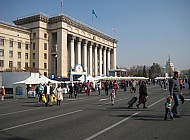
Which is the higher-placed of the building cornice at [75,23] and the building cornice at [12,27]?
the building cornice at [75,23]

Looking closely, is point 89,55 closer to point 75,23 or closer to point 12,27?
→ point 75,23

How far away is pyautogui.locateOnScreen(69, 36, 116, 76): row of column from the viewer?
75.2m

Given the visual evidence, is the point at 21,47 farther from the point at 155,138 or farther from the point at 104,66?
the point at 155,138

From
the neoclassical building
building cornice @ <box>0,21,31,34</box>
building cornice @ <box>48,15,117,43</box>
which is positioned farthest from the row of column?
building cornice @ <box>0,21,31,34</box>

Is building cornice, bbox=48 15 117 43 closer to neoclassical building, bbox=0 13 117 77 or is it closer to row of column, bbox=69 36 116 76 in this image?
neoclassical building, bbox=0 13 117 77

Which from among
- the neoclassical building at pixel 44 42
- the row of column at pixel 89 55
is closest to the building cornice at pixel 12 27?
the neoclassical building at pixel 44 42

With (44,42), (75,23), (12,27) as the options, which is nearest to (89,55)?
(75,23)

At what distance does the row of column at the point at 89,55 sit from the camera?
75.2 meters

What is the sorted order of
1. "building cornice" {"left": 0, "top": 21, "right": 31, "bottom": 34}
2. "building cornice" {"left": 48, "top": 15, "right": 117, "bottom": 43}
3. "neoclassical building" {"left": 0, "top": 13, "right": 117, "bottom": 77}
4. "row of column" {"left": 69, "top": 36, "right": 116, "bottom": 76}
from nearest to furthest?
1. "building cornice" {"left": 0, "top": 21, "right": 31, "bottom": 34}
2. "neoclassical building" {"left": 0, "top": 13, "right": 117, "bottom": 77}
3. "building cornice" {"left": 48, "top": 15, "right": 117, "bottom": 43}
4. "row of column" {"left": 69, "top": 36, "right": 116, "bottom": 76}

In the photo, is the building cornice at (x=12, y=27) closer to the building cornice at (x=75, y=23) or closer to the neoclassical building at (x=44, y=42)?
the neoclassical building at (x=44, y=42)

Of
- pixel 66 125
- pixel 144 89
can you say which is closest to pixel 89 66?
pixel 144 89

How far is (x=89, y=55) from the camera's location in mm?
86312

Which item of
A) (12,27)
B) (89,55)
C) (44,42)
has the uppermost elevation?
(12,27)

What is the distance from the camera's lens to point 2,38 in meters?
59.2
